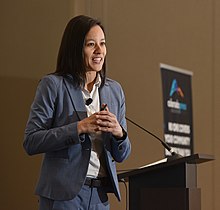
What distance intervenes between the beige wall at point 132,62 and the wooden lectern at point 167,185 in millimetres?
1278

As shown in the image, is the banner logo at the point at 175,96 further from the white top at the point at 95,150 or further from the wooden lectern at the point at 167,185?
the white top at the point at 95,150

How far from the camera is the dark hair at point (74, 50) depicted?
110 inches

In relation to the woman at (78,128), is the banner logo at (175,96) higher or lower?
higher

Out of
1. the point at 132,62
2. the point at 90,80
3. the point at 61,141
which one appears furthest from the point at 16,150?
the point at 61,141

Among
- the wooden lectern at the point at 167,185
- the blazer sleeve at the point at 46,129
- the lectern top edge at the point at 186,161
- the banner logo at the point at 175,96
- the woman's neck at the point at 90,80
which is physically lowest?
the wooden lectern at the point at 167,185

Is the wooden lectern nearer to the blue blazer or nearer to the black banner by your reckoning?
the blue blazer

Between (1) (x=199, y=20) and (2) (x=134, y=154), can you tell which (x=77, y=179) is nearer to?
(2) (x=134, y=154)

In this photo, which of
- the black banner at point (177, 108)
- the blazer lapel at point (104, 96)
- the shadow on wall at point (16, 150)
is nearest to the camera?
the blazer lapel at point (104, 96)

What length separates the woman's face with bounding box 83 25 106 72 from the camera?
2811mm

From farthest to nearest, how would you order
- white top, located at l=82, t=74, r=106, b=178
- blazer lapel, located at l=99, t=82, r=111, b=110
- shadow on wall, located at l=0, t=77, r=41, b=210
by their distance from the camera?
shadow on wall, located at l=0, t=77, r=41, b=210
blazer lapel, located at l=99, t=82, r=111, b=110
white top, located at l=82, t=74, r=106, b=178

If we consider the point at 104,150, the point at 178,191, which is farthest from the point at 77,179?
the point at 178,191

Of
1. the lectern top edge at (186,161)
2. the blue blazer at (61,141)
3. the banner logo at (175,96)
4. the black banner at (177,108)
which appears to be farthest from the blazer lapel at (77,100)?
the banner logo at (175,96)

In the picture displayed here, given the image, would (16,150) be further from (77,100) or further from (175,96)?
(175,96)

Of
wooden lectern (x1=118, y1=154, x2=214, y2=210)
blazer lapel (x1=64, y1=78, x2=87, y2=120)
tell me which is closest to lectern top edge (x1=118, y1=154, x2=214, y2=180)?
wooden lectern (x1=118, y1=154, x2=214, y2=210)
